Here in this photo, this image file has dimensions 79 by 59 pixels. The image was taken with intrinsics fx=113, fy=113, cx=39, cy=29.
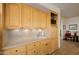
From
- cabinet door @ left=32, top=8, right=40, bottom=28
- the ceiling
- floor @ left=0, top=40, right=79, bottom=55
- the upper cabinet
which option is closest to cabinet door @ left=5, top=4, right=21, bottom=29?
the upper cabinet

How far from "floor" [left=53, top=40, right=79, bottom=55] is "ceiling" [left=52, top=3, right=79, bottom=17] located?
455mm

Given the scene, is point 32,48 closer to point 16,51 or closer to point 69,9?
point 16,51

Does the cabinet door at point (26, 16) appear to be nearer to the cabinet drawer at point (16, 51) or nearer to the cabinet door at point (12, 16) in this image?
the cabinet door at point (12, 16)

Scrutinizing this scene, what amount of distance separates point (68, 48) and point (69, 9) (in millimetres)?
637

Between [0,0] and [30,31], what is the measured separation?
659 millimetres

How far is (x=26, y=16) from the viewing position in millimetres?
1806

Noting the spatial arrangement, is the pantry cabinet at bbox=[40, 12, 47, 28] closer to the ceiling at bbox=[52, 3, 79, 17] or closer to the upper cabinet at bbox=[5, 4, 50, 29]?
the upper cabinet at bbox=[5, 4, 50, 29]

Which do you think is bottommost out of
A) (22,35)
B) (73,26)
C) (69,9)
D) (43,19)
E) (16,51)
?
(16,51)

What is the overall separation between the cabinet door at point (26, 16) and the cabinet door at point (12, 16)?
0.21 ft

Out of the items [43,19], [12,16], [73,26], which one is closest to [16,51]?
[12,16]

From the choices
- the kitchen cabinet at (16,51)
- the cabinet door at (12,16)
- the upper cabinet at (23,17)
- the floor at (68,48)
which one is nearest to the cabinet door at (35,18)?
the upper cabinet at (23,17)

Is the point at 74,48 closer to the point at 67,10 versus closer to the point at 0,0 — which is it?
the point at 67,10

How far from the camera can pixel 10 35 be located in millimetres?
1738

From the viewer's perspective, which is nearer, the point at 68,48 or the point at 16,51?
the point at 16,51
